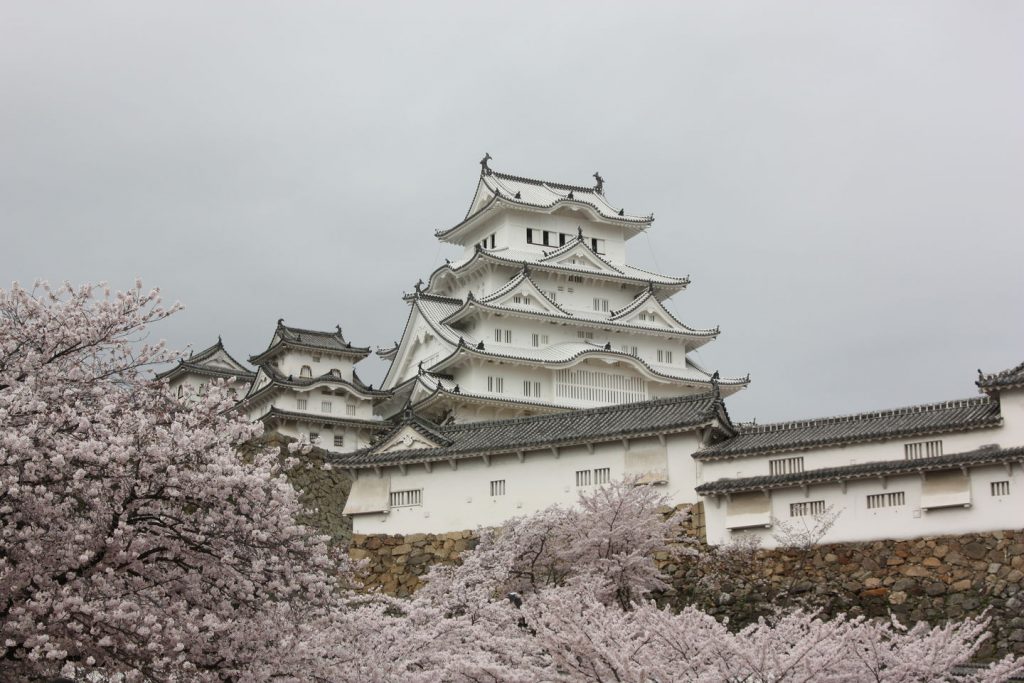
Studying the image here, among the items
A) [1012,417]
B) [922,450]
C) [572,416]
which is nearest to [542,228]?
[572,416]

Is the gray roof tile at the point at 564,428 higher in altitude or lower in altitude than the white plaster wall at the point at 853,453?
higher

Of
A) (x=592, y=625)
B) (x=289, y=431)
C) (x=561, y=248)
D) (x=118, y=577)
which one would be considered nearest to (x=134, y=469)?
(x=118, y=577)

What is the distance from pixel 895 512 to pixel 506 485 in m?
9.03

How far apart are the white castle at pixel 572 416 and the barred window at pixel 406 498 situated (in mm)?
49

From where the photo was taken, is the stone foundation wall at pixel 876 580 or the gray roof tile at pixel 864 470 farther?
the gray roof tile at pixel 864 470

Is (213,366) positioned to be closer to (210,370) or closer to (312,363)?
(210,370)

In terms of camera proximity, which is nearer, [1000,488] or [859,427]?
[1000,488]

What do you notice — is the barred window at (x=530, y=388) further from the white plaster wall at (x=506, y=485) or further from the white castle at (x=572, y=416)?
the white plaster wall at (x=506, y=485)

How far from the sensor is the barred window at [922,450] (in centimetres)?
2538

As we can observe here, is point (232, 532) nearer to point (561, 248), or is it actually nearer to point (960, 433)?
point (960, 433)

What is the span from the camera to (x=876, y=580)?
2475cm

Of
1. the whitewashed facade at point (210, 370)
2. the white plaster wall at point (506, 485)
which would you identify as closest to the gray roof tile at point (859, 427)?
the white plaster wall at point (506, 485)

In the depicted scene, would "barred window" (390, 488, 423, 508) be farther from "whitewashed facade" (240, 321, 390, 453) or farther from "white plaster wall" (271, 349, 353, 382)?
"white plaster wall" (271, 349, 353, 382)

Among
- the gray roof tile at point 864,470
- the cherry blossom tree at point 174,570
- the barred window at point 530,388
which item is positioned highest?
the barred window at point 530,388
